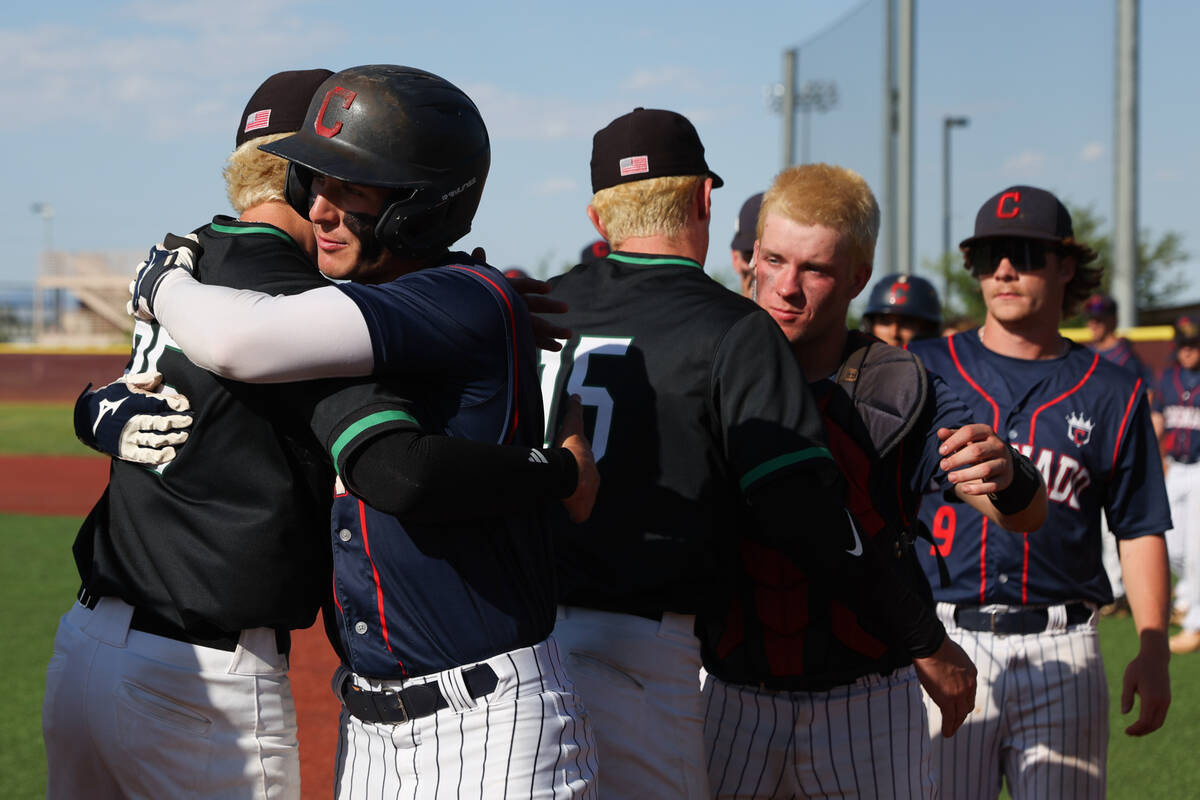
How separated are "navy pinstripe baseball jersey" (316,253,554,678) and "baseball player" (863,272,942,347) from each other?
431 centimetres

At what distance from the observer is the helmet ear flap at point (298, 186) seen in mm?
2301

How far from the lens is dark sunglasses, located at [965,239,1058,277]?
394 cm

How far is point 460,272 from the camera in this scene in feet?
6.99

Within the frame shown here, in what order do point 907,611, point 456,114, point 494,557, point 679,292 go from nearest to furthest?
point 494,557
point 456,114
point 907,611
point 679,292

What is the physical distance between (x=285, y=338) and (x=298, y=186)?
49cm

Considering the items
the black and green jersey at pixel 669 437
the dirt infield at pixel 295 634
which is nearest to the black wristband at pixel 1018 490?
the black and green jersey at pixel 669 437

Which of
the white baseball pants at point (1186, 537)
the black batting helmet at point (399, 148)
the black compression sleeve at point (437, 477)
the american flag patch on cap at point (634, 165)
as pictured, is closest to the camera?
the black compression sleeve at point (437, 477)

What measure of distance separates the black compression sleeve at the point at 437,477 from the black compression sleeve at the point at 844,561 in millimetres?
671

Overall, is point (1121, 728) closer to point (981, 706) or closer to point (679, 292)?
point (981, 706)

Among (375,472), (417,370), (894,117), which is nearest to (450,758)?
(375,472)

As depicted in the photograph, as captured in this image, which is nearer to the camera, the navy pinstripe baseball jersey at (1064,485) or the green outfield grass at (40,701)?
the navy pinstripe baseball jersey at (1064,485)

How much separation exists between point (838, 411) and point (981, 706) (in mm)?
1257

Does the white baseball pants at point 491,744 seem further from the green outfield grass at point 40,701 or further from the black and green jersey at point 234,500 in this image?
the green outfield grass at point 40,701

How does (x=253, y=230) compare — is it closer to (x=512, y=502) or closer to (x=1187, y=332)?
(x=512, y=502)
